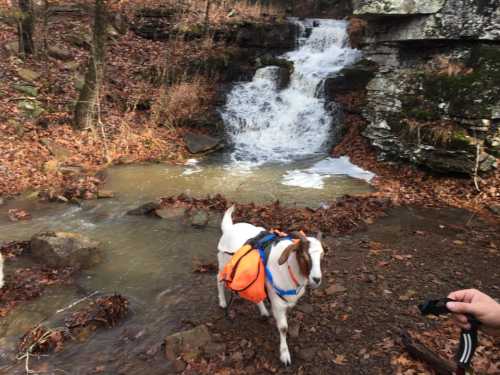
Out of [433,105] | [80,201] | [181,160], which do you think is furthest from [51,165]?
[433,105]

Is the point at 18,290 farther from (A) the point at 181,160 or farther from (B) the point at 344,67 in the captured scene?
(B) the point at 344,67

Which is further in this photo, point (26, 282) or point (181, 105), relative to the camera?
point (181, 105)

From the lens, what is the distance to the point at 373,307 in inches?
180

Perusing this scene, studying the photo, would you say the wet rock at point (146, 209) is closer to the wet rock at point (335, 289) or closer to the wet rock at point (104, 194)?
the wet rock at point (104, 194)

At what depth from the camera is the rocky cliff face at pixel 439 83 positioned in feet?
28.6

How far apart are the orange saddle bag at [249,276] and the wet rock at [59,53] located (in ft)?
49.0

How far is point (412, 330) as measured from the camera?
4.08 meters

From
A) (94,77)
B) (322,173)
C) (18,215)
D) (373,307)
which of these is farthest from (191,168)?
(373,307)

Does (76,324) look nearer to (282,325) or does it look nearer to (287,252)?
(282,325)

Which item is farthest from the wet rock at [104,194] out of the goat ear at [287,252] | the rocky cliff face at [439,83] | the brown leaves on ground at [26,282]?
the rocky cliff face at [439,83]

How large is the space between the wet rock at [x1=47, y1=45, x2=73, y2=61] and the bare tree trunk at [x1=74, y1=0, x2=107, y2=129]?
13.2 feet

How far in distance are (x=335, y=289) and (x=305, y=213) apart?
288 cm

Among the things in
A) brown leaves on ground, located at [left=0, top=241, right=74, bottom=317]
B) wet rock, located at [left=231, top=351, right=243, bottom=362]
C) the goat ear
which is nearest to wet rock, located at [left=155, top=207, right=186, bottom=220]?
brown leaves on ground, located at [left=0, top=241, right=74, bottom=317]

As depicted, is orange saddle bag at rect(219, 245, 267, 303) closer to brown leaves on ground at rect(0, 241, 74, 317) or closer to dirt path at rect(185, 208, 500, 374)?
dirt path at rect(185, 208, 500, 374)
